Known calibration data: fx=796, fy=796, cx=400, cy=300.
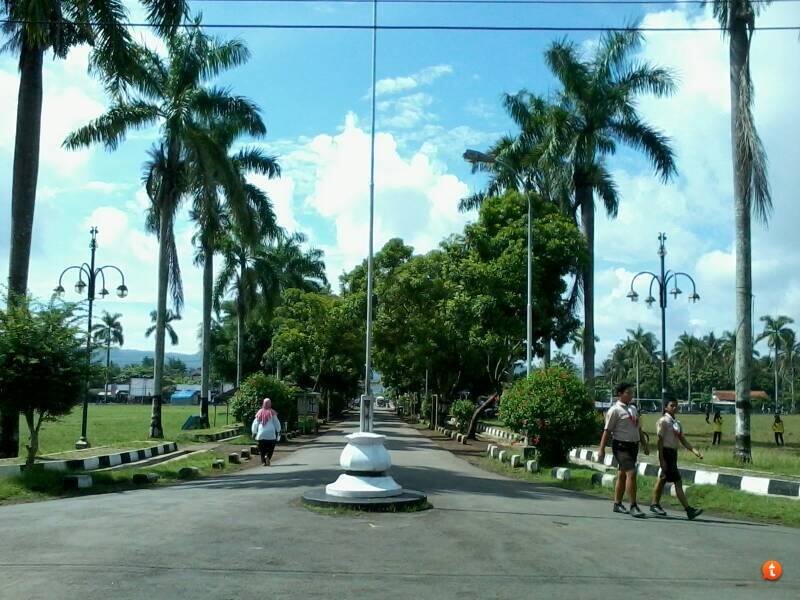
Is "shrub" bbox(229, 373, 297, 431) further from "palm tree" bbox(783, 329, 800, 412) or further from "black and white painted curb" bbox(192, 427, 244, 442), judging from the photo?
"palm tree" bbox(783, 329, 800, 412)

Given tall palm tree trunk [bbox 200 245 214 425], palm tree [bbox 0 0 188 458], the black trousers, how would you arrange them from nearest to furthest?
palm tree [bbox 0 0 188 458] < the black trousers < tall palm tree trunk [bbox 200 245 214 425]

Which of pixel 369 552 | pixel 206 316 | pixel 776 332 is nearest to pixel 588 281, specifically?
pixel 206 316

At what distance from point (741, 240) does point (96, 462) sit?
647 inches

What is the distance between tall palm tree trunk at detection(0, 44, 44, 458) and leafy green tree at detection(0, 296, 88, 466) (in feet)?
10.5

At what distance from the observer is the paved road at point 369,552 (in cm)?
665

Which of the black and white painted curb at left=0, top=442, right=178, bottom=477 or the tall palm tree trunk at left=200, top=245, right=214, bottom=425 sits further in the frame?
the tall palm tree trunk at left=200, top=245, right=214, bottom=425

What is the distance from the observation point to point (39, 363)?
14.9 m

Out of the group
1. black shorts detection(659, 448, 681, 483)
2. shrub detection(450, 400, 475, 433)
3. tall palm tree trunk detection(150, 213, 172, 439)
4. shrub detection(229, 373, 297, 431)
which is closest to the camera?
black shorts detection(659, 448, 681, 483)

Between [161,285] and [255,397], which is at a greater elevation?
[161,285]

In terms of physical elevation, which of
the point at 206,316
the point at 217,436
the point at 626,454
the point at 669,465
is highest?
the point at 206,316

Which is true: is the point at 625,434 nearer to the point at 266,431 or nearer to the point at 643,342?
the point at 266,431

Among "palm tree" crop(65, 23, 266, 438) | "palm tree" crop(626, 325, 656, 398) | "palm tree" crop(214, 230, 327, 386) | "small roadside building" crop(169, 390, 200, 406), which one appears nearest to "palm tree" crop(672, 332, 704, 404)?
"palm tree" crop(626, 325, 656, 398)

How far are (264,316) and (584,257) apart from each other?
77.0 ft

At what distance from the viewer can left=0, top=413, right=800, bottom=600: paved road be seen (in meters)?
6.65
